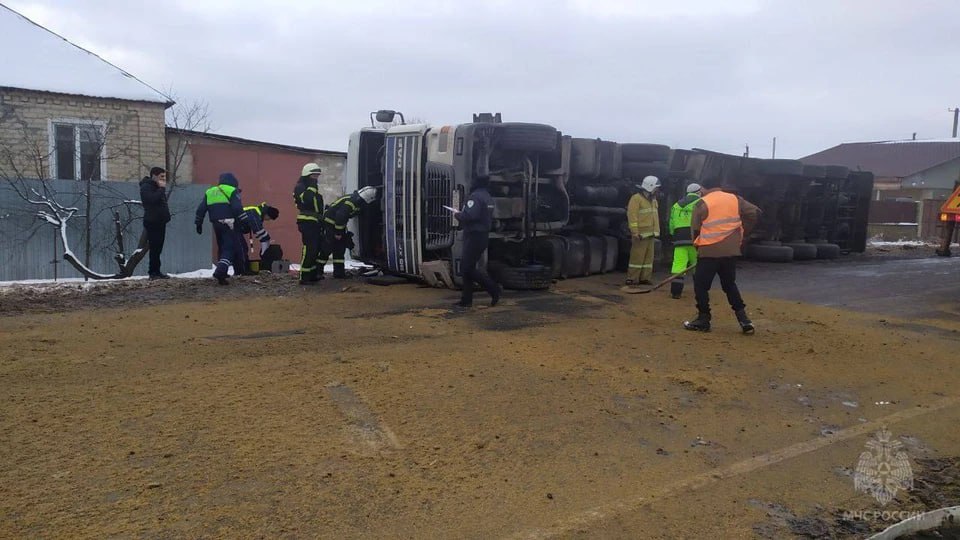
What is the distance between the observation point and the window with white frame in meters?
15.2

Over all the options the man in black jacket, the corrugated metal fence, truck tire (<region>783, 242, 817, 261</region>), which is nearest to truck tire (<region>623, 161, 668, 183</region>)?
truck tire (<region>783, 242, 817, 261</region>)

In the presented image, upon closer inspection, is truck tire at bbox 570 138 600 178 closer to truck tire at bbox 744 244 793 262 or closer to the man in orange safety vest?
the man in orange safety vest

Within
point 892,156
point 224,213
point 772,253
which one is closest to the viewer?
point 224,213

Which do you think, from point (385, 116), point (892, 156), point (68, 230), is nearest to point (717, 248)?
point (385, 116)

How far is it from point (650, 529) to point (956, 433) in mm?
2515

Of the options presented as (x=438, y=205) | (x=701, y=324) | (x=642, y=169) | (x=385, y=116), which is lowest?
(x=701, y=324)

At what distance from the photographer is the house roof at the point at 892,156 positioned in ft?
154

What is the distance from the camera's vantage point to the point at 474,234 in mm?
8062

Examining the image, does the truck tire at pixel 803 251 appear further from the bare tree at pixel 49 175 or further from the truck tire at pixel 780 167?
the bare tree at pixel 49 175

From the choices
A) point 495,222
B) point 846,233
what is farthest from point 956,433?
point 846,233

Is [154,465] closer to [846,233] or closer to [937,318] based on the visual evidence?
[937,318]

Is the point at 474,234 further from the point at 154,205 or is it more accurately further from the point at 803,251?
the point at 803,251

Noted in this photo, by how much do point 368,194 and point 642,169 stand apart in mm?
4371

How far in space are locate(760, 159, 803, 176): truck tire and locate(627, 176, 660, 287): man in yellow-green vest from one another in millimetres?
4921
